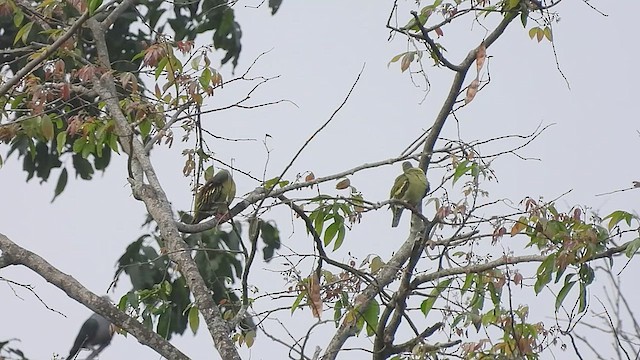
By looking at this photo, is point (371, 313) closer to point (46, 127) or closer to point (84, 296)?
point (84, 296)

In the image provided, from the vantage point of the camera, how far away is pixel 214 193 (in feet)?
15.1

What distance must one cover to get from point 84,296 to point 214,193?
1295 millimetres

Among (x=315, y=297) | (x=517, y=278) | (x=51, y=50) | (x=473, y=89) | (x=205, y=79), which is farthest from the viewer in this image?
(x=205, y=79)

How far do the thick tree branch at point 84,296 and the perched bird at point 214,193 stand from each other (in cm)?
114

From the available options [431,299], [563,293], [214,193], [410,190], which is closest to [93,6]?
[431,299]

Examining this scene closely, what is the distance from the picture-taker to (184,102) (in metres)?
4.09

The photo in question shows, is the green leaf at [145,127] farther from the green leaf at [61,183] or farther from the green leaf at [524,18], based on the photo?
the green leaf at [61,183]

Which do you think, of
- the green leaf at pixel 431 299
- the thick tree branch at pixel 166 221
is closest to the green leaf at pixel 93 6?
the thick tree branch at pixel 166 221

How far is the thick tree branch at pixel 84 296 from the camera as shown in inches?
128

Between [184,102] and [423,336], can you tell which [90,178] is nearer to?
[184,102]

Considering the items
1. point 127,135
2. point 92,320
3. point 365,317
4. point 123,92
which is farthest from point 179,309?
point 365,317

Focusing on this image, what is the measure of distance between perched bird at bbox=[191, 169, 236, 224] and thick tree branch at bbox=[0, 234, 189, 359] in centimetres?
114

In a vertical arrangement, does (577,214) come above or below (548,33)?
below

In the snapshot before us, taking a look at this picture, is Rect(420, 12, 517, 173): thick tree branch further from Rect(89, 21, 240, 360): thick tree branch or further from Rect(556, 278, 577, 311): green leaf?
Rect(89, 21, 240, 360): thick tree branch
